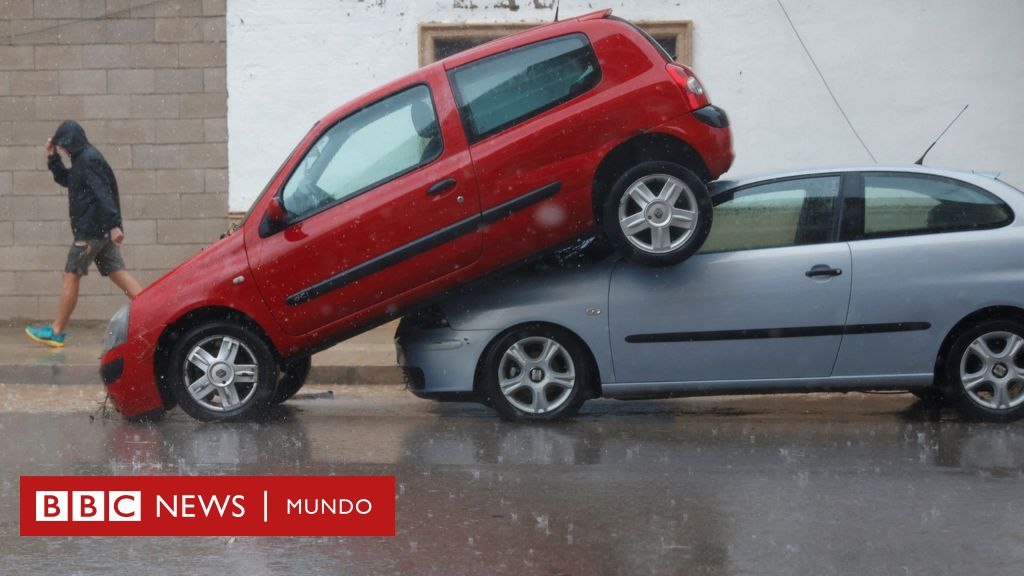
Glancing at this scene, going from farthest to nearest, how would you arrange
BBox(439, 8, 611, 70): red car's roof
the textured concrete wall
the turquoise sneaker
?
the textured concrete wall, the turquoise sneaker, BBox(439, 8, 611, 70): red car's roof

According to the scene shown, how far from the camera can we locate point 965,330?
7.54 m

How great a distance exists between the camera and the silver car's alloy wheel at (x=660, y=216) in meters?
7.48

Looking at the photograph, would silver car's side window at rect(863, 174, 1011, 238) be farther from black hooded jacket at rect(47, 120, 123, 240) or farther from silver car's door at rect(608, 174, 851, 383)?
black hooded jacket at rect(47, 120, 123, 240)

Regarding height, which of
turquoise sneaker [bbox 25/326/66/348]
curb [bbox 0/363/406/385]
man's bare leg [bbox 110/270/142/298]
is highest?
man's bare leg [bbox 110/270/142/298]

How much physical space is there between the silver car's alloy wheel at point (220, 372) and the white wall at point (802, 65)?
5.91 m

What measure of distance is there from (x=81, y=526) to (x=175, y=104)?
906cm

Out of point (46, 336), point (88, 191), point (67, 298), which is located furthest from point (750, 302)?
point (46, 336)

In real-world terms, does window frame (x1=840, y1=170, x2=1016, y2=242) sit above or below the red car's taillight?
below

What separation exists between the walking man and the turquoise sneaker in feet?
0.56

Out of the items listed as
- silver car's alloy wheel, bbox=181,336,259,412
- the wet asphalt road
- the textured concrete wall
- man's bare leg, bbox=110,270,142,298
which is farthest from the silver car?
the textured concrete wall

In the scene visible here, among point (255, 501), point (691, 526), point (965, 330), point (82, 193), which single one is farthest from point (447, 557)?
point (82, 193)

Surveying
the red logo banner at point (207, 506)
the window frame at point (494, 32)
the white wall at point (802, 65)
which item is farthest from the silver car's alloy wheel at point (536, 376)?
the window frame at point (494, 32)

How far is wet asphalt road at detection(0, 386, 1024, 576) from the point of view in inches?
186

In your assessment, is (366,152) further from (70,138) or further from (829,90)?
(829,90)
